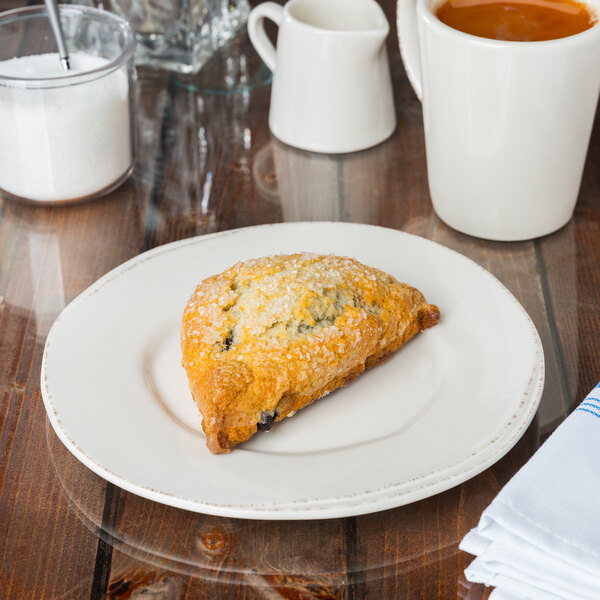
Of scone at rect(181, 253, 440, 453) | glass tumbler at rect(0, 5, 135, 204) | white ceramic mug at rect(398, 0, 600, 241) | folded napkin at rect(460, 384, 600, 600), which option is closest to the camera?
folded napkin at rect(460, 384, 600, 600)

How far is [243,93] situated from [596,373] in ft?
2.14

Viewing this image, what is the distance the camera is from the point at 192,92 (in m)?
1.21

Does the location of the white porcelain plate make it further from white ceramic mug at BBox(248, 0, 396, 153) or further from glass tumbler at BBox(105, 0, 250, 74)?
glass tumbler at BBox(105, 0, 250, 74)

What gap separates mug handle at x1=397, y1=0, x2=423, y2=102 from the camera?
1010 mm

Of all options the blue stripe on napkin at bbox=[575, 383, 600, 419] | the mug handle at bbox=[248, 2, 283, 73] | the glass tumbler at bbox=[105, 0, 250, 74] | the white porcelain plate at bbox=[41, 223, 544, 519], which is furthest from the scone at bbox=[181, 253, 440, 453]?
the glass tumbler at bbox=[105, 0, 250, 74]

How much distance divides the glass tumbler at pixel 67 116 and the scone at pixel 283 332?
29 centimetres

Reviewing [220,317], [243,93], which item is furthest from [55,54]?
[220,317]

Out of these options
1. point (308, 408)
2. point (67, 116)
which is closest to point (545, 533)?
point (308, 408)

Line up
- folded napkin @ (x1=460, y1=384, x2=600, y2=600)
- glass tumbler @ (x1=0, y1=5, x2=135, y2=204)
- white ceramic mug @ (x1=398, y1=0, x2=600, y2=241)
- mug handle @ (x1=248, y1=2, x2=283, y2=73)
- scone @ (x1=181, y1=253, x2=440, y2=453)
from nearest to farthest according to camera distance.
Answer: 1. folded napkin @ (x1=460, y1=384, x2=600, y2=600)
2. scone @ (x1=181, y1=253, x2=440, y2=453)
3. white ceramic mug @ (x1=398, y1=0, x2=600, y2=241)
4. glass tumbler @ (x1=0, y1=5, x2=135, y2=204)
5. mug handle @ (x1=248, y1=2, x2=283, y2=73)

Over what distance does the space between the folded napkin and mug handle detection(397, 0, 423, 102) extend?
0.55 metres

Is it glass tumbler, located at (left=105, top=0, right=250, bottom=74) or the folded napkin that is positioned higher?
glass tumbler, located at (left=105, top=0, right=250, bottom=74)

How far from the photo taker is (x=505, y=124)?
0.85 meters

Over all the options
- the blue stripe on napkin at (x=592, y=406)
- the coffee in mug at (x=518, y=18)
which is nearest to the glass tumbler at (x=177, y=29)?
the coffee in mug at (x=518, y=18)

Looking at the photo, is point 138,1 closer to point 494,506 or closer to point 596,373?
point 596,373
